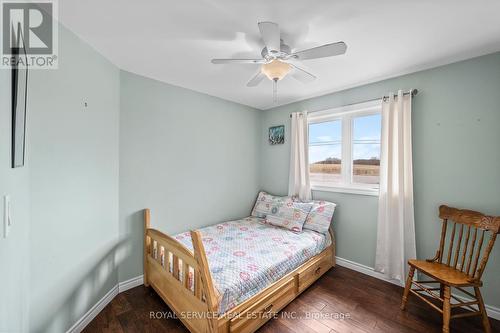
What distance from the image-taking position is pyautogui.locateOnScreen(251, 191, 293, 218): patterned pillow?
3080 mm

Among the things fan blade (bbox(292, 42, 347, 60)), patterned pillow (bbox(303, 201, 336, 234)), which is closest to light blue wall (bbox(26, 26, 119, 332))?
fan blade (bbox(292, 42, 347, 60))

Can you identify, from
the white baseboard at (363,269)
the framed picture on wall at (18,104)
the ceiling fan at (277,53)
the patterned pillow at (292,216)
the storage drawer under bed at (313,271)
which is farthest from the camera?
the patterned pillow at (292,216)

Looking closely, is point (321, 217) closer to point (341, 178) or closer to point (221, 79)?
point (341, 178)

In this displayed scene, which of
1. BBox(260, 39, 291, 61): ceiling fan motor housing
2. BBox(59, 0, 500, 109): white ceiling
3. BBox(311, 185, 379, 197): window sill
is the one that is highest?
BBox(59, 0, 500, 109): white ceiling

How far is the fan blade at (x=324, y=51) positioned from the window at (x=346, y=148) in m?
1.43

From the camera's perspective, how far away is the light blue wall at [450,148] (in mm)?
1854

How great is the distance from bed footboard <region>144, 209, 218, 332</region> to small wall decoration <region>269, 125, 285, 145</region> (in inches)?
90.7

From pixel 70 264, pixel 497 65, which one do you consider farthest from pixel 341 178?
pixel 70 264

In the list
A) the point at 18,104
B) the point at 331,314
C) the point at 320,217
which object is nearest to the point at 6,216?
the point at 18,104

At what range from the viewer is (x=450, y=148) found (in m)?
2.05

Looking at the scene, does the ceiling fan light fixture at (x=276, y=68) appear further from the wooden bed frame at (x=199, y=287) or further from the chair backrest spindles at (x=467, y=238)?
the chair backrest spindles at (x=467, y=238)

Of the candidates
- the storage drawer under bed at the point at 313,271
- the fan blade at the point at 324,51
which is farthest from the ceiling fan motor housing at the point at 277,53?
the storage drawer under bed at the point at 313,271

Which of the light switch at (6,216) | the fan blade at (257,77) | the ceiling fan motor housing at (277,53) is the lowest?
the light switch at (6,216)

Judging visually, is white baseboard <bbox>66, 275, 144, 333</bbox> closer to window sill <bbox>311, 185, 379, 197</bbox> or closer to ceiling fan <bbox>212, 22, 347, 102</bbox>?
ceiling fan <bbox>212, 22, 347, 102</bbox>
